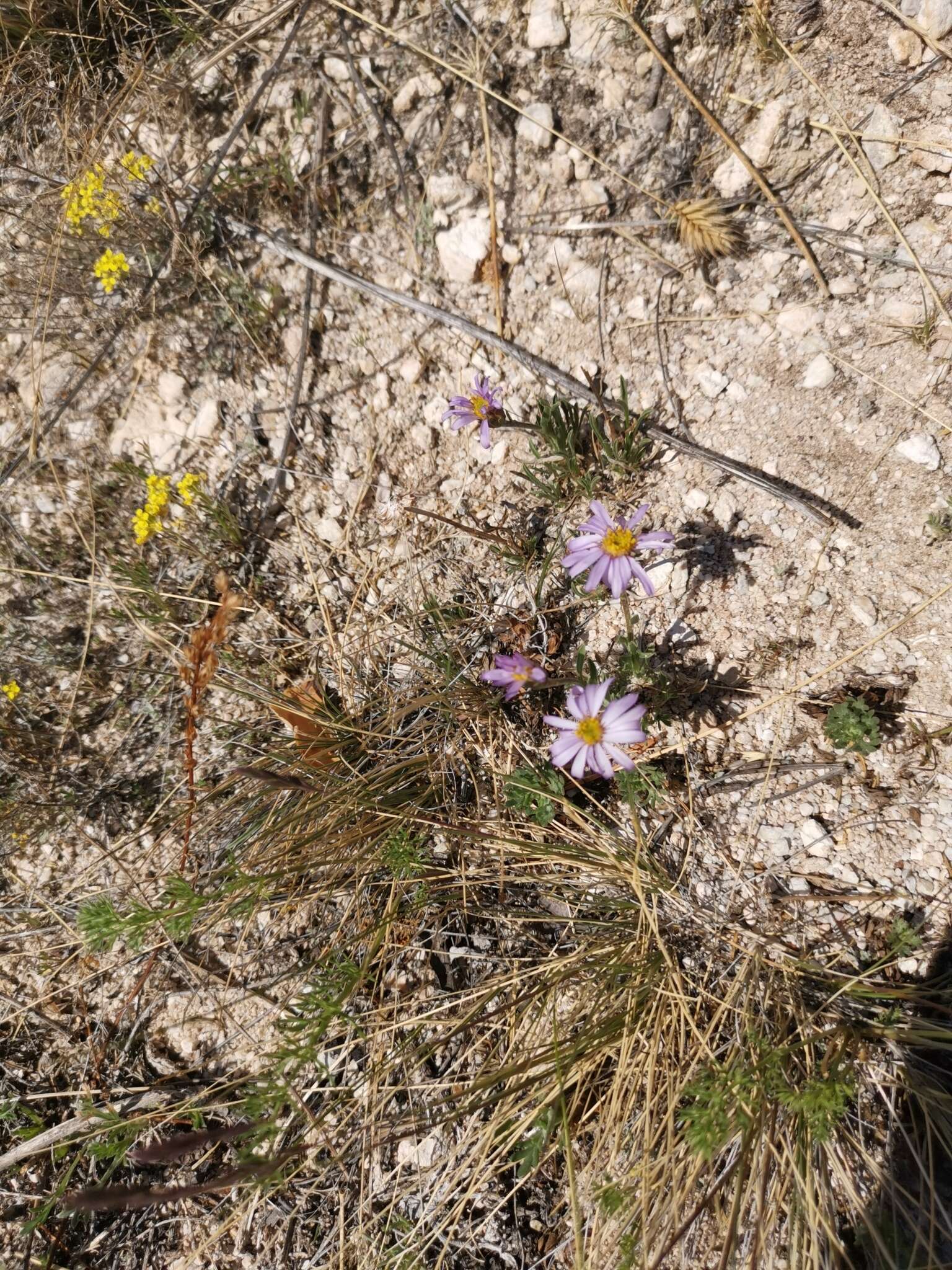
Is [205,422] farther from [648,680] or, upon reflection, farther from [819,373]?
[819,373]

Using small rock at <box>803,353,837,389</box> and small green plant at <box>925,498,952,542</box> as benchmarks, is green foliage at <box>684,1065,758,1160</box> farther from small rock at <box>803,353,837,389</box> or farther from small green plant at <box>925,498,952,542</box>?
small rock at <box>803,353,837,389</box>

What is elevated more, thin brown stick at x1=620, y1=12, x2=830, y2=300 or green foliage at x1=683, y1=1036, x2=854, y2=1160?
thin brown stick at x1=620, y1=12, x2=830, y2=300

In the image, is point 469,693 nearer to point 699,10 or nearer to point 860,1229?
point 860,1229

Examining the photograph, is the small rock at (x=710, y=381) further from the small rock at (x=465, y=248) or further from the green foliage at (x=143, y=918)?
the green foliage at (x=143, y=918)

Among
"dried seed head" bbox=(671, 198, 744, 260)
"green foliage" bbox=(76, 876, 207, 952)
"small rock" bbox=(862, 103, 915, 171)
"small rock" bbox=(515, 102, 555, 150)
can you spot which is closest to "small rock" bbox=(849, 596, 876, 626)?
"dried seed head" bbox=(671, 198, 744, 260)

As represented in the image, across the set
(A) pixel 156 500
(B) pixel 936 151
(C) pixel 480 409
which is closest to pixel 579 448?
(C) pixel 480 409

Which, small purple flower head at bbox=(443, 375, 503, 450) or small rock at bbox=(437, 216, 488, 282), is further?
small rock at bbox=(437, 216, 488, 282)

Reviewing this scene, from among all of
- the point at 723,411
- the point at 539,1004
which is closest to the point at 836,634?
the point at 723,411
